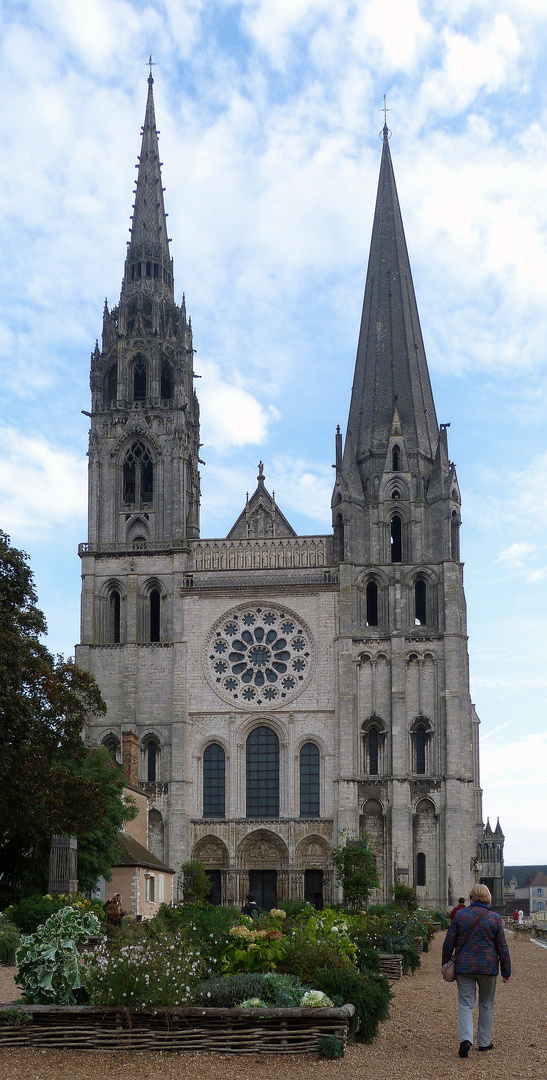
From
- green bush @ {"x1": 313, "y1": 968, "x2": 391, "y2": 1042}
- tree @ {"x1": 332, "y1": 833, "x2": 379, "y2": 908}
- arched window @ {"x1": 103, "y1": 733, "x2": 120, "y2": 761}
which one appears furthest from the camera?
arched window @ {"x1": 103, "y1": 733, "x2": 120, "y2": 761}

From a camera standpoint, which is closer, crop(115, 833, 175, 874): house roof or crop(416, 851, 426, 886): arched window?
crop(115, 833, 175, 874): house roof

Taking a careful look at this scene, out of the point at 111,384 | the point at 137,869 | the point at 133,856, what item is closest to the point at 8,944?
the point at 137,869

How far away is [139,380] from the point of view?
5862cm

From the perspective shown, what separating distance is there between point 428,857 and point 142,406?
81.9 ft

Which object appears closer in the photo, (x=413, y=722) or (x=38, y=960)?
(x=38, y=960)

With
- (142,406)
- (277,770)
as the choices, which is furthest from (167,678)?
(142,406)

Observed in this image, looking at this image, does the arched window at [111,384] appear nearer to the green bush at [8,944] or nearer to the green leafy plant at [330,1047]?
the green bush at [8,944]

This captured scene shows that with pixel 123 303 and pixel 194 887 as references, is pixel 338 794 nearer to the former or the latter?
pixel 194 887

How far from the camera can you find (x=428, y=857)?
162 feet

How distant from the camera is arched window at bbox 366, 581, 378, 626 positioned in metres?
53.4

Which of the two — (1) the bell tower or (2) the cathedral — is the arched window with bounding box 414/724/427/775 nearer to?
(2) the cathedral

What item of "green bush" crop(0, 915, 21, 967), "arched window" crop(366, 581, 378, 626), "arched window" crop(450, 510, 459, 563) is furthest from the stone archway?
"green bush" crop(0, 915, 21, 967)

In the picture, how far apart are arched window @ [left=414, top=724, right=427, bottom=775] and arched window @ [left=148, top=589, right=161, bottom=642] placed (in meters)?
12.6

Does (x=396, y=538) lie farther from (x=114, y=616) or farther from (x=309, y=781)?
(x=114, y=616)
